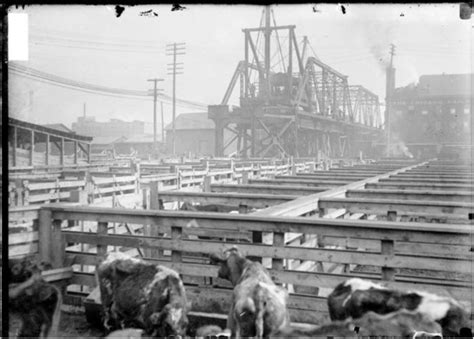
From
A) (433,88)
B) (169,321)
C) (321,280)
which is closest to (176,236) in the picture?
(169,321)

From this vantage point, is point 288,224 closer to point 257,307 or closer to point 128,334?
point 257,307

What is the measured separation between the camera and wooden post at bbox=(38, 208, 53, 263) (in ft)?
18.9

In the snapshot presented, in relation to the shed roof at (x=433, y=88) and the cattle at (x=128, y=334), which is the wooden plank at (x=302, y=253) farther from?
the shed roof at (x=433, y=88)

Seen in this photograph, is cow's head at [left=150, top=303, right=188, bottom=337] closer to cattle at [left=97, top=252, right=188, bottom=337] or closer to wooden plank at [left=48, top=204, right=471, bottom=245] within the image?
cattle at [left=97, top=252, right=188, bottom=337]

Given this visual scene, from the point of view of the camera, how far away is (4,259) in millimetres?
4223

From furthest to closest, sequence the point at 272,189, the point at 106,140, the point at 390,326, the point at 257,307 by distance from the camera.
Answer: the point at 106,140 < the point at 272,189 < the point at 257,307 < the point at 390,326

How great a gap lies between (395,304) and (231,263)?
1529 millimetres

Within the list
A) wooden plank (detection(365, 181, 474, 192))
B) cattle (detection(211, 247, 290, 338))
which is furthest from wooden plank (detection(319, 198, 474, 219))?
wooden plank (detection(365, 181, 474, 192))

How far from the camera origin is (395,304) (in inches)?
143

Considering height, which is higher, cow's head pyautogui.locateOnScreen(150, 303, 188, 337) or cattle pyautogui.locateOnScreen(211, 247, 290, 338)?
cattle pyautogui.locateOnScreen(211, 247, 290, 338)

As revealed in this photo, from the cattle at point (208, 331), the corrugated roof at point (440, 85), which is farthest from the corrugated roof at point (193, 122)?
the cattle at point (208, 331)

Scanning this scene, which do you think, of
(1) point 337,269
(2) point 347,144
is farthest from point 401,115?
(1) point 337,269

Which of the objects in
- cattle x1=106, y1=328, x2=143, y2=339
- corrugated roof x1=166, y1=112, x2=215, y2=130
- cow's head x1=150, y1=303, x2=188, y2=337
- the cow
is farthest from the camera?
corrugated roof x1=166, y1=112, x2=215, y2=130

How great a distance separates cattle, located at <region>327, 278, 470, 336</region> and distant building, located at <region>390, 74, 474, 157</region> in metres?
56.4
